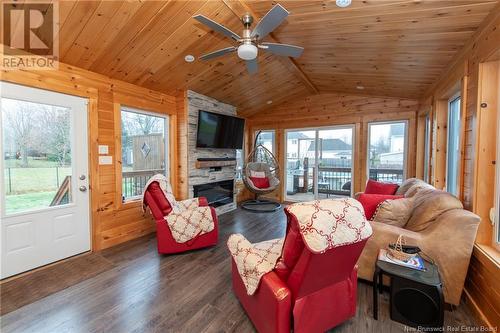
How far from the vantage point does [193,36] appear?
8.80ft

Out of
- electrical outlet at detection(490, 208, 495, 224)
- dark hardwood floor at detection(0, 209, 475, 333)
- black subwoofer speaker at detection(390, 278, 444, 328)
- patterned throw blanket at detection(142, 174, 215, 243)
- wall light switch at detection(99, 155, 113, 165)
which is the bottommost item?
dark hardwood floor at detection(0, 209, 475, 333)

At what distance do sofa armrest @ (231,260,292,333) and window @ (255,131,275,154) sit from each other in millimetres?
4889

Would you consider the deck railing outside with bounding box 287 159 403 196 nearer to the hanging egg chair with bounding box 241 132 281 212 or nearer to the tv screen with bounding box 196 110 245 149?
the hanging egg chair with bounding box 241 132 281 212

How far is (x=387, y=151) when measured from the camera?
479 centimetres

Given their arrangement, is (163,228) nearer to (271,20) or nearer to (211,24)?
(211,24)

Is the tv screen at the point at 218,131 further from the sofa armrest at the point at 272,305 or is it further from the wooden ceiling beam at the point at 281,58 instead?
the sofa armrest at the point at 272,305

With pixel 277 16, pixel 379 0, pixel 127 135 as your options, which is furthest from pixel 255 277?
pixel 127 135

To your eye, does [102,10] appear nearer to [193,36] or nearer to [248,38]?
[193,36]

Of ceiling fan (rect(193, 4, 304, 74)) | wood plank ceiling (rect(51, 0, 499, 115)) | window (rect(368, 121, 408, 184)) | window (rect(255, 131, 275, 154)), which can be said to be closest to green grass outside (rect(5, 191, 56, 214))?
wood plank ceiling (rect(51, 0, 499, 115))

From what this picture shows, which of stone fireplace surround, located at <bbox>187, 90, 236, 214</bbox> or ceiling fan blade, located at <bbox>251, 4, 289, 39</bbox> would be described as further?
stone fireplace surround, located at <bbox>187, 90, 236, 214</bbox>

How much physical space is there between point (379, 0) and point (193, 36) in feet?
6.40

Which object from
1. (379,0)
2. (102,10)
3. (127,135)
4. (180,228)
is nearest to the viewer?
(379,0)

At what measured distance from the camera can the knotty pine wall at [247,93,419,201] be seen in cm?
450

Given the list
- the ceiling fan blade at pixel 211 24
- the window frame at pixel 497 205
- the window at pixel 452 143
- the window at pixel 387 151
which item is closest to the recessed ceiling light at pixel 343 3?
the ceiling fan blade at pixel 211 24
